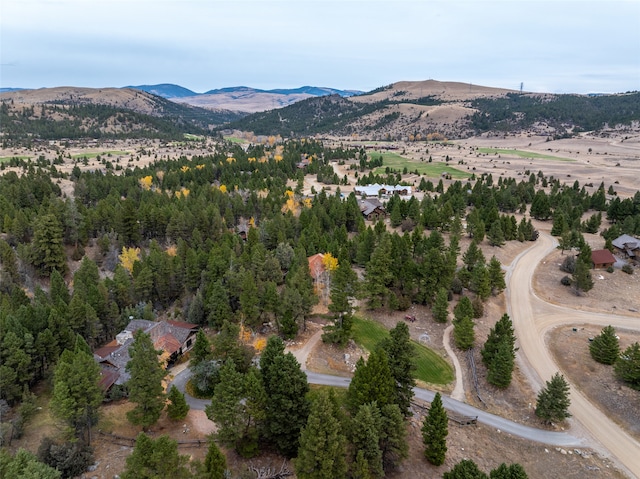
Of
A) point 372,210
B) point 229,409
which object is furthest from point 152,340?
point 372,210

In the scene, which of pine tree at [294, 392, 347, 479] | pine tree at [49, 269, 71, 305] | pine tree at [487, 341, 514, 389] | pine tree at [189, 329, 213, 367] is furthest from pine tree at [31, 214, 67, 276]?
pine tree at [487, 341, 514, 389]

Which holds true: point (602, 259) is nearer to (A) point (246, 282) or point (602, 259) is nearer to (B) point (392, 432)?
(B) point (392, 432)

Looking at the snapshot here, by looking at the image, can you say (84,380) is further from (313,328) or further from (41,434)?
(313,328)

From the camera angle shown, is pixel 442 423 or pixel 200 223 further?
pixel 200 223

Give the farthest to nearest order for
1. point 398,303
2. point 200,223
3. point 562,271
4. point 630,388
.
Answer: point 200,223 → point 562,271 → point 398,303 → point 630,388

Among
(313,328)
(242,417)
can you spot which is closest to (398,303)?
(313,328)

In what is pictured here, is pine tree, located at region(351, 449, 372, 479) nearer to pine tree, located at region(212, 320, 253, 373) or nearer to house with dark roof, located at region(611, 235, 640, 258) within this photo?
pine tree, located at region(212, 320, 253, 373)

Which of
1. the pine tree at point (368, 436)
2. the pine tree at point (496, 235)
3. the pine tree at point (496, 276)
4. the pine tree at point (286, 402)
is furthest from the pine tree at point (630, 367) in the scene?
the pine tree at point (496, 235)

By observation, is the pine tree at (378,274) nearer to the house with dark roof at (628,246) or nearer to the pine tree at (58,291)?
the pine tree at (58,291)
